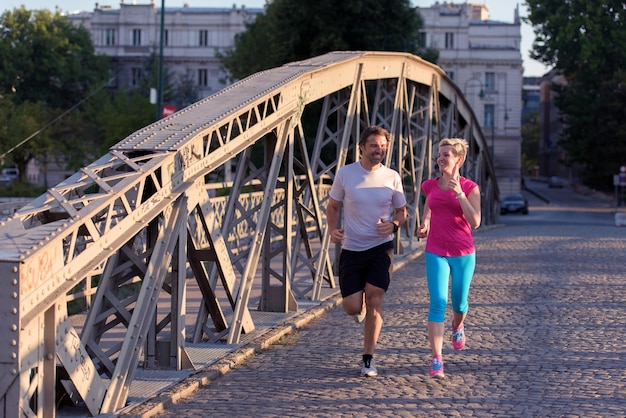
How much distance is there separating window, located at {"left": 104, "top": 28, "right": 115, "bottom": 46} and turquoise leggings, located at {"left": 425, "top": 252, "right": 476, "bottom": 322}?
106032 millimetres

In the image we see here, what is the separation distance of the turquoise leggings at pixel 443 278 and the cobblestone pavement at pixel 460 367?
1.63ft

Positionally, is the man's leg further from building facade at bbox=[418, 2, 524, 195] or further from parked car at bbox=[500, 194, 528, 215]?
building facade at bbox=[418, 2, 524, 195]

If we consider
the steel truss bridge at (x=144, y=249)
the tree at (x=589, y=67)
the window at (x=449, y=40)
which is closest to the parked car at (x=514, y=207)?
the tree at (x=589, y=67)

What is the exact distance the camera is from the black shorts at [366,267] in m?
9.20

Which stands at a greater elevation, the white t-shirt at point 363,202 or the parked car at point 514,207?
the white t-shirt at point 363,202

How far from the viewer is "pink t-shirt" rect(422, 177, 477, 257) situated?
9.22 metres

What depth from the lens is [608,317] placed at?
12.7 metres

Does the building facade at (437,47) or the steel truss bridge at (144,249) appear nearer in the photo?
the steel truss bridge at (144,249)

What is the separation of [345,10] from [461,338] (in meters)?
38.0

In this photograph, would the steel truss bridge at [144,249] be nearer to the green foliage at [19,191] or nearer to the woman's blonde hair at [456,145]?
the woman's blonde hair at [456,145]

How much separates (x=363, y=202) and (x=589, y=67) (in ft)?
211

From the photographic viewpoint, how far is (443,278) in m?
9.17

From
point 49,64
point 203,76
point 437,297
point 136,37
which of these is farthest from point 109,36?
point 437,297

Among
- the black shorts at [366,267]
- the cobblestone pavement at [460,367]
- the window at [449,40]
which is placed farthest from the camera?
the window at [449,40]
